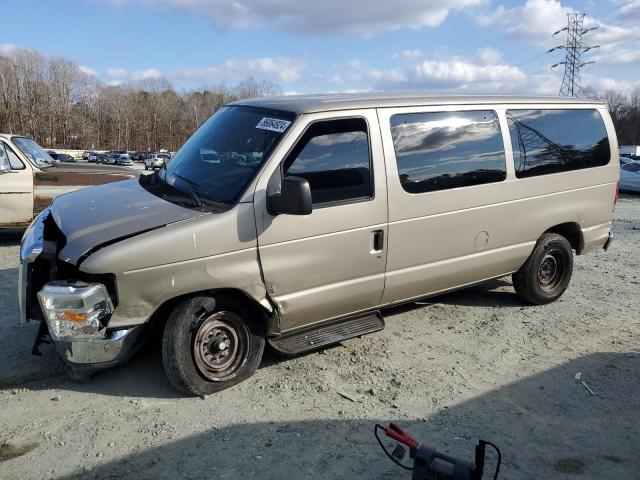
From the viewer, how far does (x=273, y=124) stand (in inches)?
161

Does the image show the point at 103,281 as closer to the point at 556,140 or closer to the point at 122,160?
the point at 556,140

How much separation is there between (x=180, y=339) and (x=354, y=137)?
2.02 m

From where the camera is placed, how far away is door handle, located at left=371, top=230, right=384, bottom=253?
4266mm

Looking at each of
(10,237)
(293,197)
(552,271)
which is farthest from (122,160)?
(293,197)

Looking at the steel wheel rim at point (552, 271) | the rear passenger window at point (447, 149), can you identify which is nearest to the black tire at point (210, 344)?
the rear passenger window at point (447, 149)

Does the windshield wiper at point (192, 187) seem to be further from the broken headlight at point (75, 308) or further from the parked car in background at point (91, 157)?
the parked car in background at point (91, 157)

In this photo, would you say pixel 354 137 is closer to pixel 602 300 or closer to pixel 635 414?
pixel 635 414

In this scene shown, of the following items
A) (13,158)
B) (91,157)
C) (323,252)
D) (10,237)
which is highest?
(13,158)

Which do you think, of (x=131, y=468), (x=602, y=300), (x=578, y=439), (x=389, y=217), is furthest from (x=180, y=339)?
(x=602, y=300)

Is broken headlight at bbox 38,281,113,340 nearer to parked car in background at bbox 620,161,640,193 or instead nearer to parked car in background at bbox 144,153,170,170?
parked car in background at bbox 144,153,170,170

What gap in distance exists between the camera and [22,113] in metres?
79.1

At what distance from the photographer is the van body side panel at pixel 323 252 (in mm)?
3840

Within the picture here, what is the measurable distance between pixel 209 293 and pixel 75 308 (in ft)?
2.86

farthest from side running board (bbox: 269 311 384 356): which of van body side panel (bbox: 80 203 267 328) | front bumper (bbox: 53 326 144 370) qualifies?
front bumper (bbox: 53 326 144 370)
